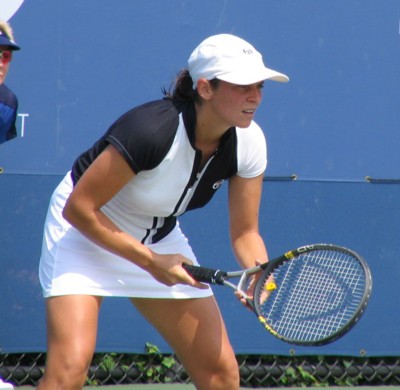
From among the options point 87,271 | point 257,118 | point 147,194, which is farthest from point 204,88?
point 257,118

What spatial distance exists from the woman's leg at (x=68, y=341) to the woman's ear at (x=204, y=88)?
2.25 feet

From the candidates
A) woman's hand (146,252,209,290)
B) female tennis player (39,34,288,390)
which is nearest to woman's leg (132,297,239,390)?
female tennis player (39,34,288,390)

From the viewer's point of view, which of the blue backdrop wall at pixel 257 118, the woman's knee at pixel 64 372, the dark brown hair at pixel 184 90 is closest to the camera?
the woman's knee at pixel 64 372

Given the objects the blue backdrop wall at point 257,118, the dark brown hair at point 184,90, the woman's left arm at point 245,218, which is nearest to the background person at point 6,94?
the blue backdrop wall at point 257,118

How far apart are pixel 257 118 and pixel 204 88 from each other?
1.44 m

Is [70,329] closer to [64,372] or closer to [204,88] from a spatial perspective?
[64,372]

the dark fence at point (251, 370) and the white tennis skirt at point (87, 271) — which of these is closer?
the white tennis skirt at point (87, 271)

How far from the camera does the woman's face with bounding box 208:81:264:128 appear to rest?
311cm

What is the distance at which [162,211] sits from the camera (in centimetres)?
329

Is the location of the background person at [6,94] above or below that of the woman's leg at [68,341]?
above

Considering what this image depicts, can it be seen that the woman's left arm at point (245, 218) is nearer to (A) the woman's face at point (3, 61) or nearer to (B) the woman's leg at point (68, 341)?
(B) the woman's leg at point (68, 341)

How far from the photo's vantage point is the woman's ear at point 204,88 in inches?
124

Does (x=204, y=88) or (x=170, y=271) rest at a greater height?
(x=204, y=88)

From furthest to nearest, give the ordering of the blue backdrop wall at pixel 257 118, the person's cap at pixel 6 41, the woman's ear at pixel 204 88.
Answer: the blue backdrop wall at pixel 257 118 → the person's cap at pixel 6 41 → the woman's ear at pixel 204 88
